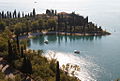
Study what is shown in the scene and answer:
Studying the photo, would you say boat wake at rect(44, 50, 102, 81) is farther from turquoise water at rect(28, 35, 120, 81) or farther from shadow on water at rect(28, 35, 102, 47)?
shadow on water at rect(28, 35, 102, 47)

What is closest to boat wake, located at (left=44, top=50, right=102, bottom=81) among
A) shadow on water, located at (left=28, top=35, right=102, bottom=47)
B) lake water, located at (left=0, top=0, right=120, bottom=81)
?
lake water, located at (left=0, top=0, right=120, bottom=81)

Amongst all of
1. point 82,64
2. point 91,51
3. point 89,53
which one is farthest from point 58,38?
point 82,64

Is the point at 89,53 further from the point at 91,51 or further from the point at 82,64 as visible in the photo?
the point at 82,64

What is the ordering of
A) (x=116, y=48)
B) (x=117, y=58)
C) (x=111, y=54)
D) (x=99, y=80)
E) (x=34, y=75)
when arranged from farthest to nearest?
(x=116, y=48), (x=111, y=54), (x=117, y=58), (x=99, y=80), (x=34, y=75)

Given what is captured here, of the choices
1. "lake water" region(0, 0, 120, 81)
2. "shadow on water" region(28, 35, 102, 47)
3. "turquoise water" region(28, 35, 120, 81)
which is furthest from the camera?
"shadow on water" region(28, 35, 102, 47)

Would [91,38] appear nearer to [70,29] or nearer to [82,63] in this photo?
[70,29]

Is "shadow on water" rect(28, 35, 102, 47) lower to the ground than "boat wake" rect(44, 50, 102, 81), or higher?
higher

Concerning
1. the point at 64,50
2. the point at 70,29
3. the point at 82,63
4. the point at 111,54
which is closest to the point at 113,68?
the point at 82,63

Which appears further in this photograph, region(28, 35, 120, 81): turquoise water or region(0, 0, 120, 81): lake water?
region(28, 35, 120, 81): turquoise water
